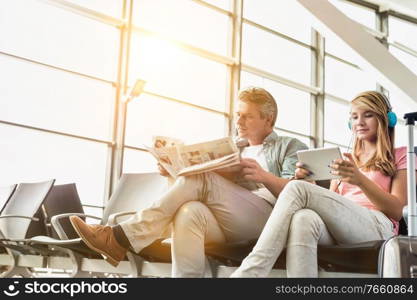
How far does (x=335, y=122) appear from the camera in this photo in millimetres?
9508

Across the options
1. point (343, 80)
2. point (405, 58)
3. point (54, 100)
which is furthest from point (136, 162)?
point (405, 58)

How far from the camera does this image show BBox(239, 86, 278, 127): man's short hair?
277 centimetres

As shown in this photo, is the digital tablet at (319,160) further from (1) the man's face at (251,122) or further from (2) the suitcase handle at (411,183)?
(1) the man's face at (251,122)

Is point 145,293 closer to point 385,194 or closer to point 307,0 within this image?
point 385,194

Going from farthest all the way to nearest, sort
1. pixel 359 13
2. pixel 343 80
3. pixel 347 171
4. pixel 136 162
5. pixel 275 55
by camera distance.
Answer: pixel 359 13 → pixel 343 80 → pixel 275 55 → pixel 136 162 → pixel 347 171

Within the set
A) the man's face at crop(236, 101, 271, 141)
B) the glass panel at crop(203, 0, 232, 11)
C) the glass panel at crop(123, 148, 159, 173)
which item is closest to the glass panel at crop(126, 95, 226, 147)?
the glass panel at crop(123, 148, 159, 173)

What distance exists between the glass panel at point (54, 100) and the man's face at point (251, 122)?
414cm

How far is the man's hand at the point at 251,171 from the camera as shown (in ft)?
7.56

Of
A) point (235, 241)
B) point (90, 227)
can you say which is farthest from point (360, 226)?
point (90, 227)

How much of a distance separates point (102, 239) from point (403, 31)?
9757 millimetres

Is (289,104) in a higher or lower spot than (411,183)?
higher

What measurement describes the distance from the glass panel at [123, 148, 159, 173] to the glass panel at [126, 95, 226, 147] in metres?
0.11

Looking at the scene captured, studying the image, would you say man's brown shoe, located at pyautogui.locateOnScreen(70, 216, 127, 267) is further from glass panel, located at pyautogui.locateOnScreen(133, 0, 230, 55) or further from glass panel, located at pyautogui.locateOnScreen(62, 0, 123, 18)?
glass panel, located at pyautogui.locateOnScreen(133, 0, 230, 55)

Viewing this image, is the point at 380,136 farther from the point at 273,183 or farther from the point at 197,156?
the point at 197,156
